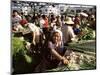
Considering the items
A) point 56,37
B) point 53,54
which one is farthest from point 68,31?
point 53,54

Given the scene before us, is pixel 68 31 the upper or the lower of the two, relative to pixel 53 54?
upper

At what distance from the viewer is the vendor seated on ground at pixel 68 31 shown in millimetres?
1947

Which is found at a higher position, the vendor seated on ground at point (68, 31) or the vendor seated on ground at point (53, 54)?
the vendor seated on ground at point (68, 31)

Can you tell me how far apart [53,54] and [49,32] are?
203 millimetres

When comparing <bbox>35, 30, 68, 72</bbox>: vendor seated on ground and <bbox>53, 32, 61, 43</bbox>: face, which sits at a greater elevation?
<bbox>53, 32, 61, 43</bbox>: face

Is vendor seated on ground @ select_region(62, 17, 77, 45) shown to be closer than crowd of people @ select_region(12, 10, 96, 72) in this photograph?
No

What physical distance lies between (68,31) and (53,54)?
259mm

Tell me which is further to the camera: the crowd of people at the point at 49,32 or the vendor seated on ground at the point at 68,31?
the vendor seated on ground at the point at 68,31

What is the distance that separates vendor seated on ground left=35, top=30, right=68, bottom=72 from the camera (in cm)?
188

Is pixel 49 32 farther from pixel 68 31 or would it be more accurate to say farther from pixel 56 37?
pixel 68 31

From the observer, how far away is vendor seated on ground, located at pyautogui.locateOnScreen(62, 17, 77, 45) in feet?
6.39

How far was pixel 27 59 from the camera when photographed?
1.83m

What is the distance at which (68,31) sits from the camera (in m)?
1.96
